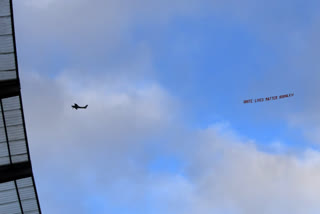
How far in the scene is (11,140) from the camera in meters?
37.2

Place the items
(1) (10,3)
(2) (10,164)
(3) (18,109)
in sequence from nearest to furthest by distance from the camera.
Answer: (1) (10,3), (3) (18,109), (2) (10,164)

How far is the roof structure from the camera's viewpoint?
3300cm

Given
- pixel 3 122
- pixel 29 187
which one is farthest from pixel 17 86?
pixel 29 187

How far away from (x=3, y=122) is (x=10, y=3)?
10.5 metres

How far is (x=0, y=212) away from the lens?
40156 mm

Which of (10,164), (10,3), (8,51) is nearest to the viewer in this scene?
(10,3)

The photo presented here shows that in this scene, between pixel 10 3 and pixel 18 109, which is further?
pixel 18 109

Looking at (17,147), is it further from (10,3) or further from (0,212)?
(10,3)

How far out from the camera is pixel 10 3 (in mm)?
30984

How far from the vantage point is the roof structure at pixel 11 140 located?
108 ft

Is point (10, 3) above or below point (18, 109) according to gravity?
above

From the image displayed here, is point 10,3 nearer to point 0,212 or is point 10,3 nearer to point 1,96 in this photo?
point 1,96

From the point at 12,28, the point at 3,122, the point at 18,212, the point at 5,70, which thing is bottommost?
the point at 18,212

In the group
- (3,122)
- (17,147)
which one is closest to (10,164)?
(17,147)
